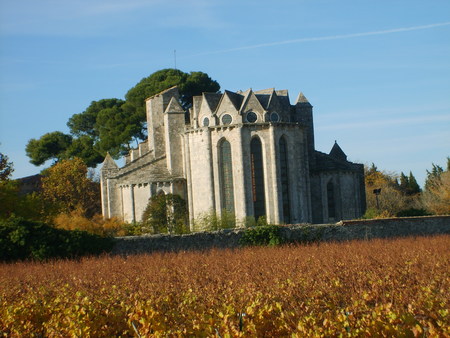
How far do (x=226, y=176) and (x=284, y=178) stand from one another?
3.16 meters

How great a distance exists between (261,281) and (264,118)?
23333mm

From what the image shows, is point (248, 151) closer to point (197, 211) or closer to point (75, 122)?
point (197, 211)

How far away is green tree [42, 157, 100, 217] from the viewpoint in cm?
5381

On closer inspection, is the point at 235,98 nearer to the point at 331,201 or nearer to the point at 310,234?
the point at 331,201

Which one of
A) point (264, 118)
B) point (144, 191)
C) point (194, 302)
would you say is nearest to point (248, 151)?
point (264, 118)

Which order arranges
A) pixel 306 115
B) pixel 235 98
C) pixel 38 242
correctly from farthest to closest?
pixel 306 115, pixel 235 98, pixel 38 242

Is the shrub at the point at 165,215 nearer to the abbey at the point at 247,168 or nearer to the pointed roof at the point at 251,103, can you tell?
the abbey at the point at 247,168

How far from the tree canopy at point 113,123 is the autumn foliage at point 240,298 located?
40330 mm

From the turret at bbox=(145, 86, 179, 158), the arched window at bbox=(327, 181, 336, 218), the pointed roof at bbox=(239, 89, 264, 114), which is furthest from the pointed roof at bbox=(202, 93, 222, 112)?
the arched window at bbox=(327, 181, 336, 218)

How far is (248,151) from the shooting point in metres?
36.8

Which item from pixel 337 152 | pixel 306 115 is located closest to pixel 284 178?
pixel 306 115

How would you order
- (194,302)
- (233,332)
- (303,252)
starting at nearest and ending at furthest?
1. (233,332)
2. (194,302)
3. (303,252)

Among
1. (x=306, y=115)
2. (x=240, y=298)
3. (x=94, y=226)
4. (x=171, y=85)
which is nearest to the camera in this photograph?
(x=240, y=298)

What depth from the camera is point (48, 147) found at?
69.8 meters
